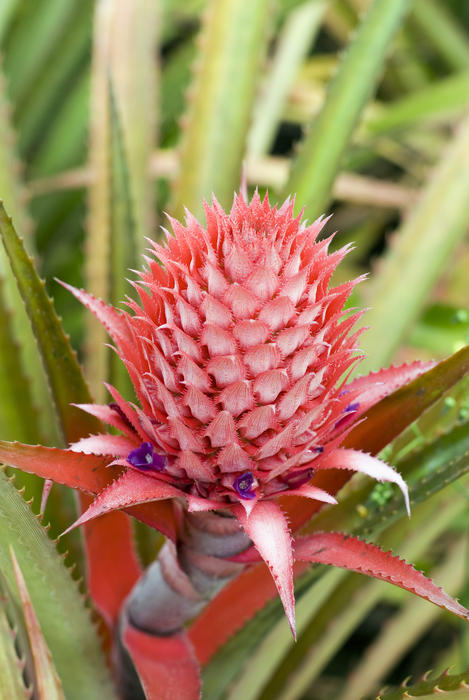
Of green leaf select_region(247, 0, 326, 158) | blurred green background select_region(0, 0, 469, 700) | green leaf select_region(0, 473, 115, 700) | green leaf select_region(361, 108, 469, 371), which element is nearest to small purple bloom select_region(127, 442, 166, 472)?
green leaf select_region(0, 473, 115, 700)

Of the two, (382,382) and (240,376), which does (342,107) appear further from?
(240,376)

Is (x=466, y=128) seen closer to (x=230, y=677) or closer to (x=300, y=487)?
(x=300, y=487)

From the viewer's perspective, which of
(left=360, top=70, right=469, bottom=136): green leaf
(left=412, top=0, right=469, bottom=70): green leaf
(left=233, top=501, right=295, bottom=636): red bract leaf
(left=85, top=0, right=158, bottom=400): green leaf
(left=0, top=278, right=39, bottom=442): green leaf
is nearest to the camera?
(left=233, top=501, right=295, bottom=636): red bract leaf

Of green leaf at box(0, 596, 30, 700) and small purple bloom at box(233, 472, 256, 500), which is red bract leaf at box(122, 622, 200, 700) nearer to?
green leaf at box(0, 596, 30, 700)

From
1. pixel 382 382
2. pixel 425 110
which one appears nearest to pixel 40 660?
pixel 382 382

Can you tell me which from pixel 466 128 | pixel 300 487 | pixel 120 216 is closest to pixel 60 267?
pixel 120 216

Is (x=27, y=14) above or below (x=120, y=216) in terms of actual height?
above

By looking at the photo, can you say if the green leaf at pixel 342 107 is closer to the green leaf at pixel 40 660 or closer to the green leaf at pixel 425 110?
the green leaf at pixel 425 110
